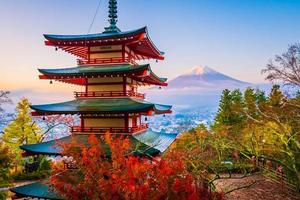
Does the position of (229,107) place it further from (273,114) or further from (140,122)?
(140,122)

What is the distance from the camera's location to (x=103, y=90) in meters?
18.0

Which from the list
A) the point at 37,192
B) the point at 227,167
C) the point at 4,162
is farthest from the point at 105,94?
the point at 227,167

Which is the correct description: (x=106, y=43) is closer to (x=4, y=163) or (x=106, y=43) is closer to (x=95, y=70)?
(x=95, y=70)

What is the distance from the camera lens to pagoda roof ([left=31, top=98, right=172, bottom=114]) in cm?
1596

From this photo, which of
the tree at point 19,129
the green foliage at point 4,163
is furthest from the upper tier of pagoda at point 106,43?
the tree at point 19,129

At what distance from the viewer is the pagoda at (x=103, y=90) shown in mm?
16391

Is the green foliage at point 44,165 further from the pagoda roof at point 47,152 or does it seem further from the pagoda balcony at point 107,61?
the pagoda balcony at point 107,61

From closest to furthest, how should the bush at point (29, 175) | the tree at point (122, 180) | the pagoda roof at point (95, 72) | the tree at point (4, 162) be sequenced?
the tree at point (122, 180) → the tree at point (4, 162) → the pagoda roof at point (95, 72) → the bush at point (29, 175)

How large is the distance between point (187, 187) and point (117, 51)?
9591mm

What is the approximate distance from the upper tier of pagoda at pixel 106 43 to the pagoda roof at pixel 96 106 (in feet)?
8.23

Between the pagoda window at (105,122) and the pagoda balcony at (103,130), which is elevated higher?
the pagoda window at (105,122)

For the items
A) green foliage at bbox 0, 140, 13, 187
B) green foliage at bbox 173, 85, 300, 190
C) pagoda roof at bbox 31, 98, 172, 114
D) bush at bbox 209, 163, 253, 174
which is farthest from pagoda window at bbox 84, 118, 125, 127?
bush at bbox 209, 163, 253, 174

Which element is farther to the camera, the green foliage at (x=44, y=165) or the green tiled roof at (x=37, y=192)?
the green foliage at (x=44, y=165)

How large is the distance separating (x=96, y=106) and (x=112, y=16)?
7560 mm
